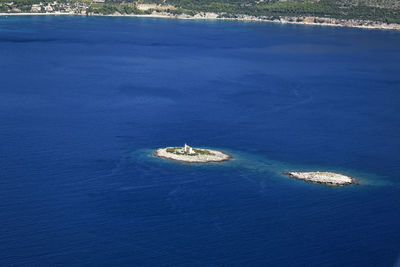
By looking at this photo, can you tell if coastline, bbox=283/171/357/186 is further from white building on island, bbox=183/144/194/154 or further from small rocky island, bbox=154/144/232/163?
white building on island, bbox=183/144/194/154

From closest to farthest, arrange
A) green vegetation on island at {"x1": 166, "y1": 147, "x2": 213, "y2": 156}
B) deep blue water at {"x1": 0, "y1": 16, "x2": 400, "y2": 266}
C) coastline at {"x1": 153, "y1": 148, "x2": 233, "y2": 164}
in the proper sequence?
deep blue water at {"x1": 0, "y1": 16, "x2": 400, "y2": 266}, coastline at {"x1": 153, "y1": 148, "x2": 233, "y2": 164}, green vegetation on island at {"x1": 166, "y1": 147, "x2": 213, "y2": 156}

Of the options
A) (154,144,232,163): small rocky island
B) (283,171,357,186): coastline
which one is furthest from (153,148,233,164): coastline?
(283,171,357,186): coastline

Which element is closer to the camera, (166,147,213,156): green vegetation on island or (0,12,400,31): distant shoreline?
(166,147,213,156): green vegetation on island

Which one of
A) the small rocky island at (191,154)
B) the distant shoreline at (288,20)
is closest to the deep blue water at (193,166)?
the small rocky island at (191,154)

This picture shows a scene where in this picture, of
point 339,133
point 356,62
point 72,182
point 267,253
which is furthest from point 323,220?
point 356,62

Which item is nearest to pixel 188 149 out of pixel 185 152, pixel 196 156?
pixel 185 152

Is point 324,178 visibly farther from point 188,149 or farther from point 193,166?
point 188,149

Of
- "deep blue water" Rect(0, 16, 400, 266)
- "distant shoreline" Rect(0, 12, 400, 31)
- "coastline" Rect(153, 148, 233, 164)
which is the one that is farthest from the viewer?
"distant shoreline" Rect(0, 12, 400, 31)
